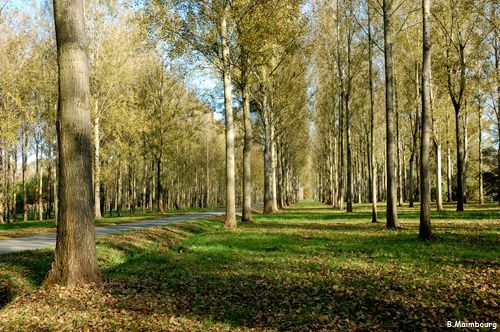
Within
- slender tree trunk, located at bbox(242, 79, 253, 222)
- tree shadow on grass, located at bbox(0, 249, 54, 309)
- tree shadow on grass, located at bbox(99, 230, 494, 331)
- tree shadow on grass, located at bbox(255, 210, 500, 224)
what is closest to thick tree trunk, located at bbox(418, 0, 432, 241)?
tree shadow on grass, located at bbox(99, 230, 494, 331)

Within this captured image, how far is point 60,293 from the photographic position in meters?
7.51

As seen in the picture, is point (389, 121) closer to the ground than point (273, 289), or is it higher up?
higher up

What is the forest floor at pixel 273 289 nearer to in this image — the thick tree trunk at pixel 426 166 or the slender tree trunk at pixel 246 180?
the thick tree trunk at pixel 426 166

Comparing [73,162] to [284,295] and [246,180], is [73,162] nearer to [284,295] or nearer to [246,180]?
[284,295]

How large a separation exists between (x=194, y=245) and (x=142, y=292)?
6762 millimetres

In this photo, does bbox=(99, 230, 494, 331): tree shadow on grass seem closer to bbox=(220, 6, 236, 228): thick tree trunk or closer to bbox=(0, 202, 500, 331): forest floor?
bbox=(0, 202, 500, 331): forest floor

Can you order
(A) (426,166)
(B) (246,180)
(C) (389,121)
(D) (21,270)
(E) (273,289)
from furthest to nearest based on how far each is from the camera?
1. (B) (246,180)
2. (C) (389,121)
3. (A) (426,166)
4. (D) (21,270)
5. (E) (273,289)

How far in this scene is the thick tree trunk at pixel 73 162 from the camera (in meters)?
8.01

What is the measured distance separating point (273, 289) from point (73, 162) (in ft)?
16.3

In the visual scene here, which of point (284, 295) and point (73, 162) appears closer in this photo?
point (284, 295)

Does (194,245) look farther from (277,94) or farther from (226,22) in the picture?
(277,94)

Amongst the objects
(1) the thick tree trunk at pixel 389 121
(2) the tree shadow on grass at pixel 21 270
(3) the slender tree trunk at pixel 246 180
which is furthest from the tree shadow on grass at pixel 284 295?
(3) the slender tree trunk at pixel 246 180

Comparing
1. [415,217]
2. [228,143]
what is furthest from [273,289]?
[415,217]

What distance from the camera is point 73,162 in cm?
812
